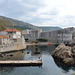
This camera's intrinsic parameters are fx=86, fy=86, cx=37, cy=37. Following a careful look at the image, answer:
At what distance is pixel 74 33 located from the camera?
77250mm

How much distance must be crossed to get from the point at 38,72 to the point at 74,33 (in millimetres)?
69714

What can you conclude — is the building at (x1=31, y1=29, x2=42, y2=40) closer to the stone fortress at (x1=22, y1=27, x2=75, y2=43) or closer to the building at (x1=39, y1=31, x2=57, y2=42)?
the stone fortress at (x1=22, y1=27, x2=75, y2=43)

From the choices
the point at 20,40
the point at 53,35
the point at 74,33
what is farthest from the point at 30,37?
the point at 20,40

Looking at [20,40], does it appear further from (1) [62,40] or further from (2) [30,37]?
(2) [30,37]

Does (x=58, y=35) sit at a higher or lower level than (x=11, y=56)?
higher

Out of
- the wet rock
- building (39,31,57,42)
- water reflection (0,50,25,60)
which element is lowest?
water reflection (0,50,25,60)

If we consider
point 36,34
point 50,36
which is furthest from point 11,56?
point 36,34

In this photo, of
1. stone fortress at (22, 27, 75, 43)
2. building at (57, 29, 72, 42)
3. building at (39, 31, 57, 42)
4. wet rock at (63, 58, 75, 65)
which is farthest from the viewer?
building at (39, 31, 57, 42)

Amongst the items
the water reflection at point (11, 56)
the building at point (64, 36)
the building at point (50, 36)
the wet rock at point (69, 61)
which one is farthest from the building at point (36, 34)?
the wet rock at point (69, 61)

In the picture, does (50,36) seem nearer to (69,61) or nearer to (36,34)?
(36,34)

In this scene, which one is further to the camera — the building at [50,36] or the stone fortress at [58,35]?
the building at [50,36]

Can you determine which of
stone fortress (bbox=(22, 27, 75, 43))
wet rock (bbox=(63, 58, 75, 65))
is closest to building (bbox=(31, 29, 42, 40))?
stone fortress (bbox=(22, 27, 75, 43))

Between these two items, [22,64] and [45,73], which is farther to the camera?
[22,64]

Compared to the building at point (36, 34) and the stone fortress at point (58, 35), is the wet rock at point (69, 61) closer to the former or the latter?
the stone fortress at point (58, 35)
